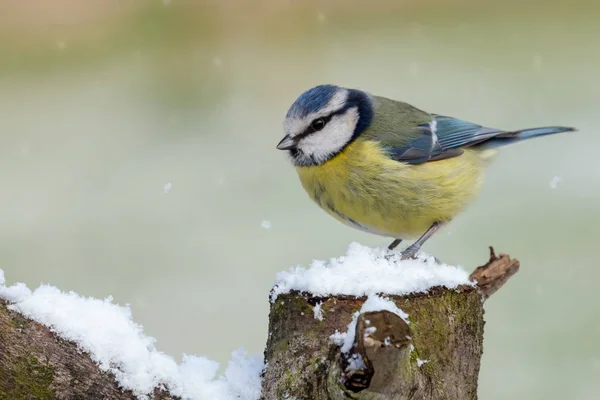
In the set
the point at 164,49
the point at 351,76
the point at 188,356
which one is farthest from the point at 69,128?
the point at 188,356

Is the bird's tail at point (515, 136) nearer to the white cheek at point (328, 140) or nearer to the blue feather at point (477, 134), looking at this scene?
the blue feather at point (477, 134)

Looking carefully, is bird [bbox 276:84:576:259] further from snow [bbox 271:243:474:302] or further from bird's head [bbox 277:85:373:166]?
snow [bbox 271:243:474:302]

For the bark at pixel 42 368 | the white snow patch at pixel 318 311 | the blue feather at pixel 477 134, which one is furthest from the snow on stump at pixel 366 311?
the blue feather at pixel 477 134

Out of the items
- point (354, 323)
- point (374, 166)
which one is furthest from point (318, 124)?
point (354, 323)

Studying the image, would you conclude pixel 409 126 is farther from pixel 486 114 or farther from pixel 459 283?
pixel 486 114

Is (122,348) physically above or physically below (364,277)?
below

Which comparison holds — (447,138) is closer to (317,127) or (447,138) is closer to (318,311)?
(317,127)
